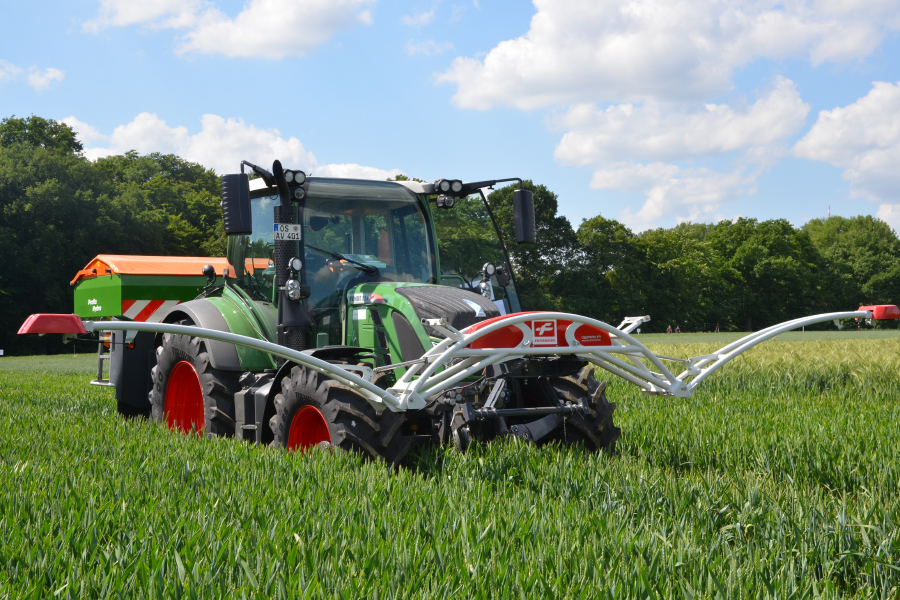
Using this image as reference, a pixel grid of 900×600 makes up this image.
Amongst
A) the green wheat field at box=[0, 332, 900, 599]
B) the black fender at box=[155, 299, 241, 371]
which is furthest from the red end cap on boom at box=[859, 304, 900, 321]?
the black fender at box=[155, 299, 241, 371]

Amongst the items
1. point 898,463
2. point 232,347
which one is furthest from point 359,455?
point 898,463

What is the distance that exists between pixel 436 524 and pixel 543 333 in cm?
165

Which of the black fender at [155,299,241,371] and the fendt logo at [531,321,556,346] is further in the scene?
the black fender at [155,299,241,371]

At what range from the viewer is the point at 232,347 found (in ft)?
19.3

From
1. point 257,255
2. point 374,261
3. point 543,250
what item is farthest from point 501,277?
point 543,250

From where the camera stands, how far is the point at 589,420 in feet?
16.8

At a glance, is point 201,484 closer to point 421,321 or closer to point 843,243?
point 421,321

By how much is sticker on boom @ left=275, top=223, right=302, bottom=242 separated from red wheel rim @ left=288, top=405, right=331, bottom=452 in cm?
133

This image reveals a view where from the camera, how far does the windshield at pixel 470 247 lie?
6.05 meters

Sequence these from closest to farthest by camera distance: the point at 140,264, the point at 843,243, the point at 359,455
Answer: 1. the point at 359,455
2. the point at 140,264
3. the point at 843,243

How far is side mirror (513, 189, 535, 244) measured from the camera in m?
5.68

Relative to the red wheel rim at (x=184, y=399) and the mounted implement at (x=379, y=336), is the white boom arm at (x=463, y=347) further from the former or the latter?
the red wheel rim at (x=184, y=399)

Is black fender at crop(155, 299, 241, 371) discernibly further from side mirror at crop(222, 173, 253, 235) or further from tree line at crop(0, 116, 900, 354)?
tree line at crop(0, 116, 900, 354)

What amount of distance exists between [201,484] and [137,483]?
32 centimetres
